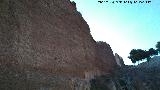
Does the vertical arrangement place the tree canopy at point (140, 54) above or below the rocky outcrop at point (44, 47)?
above

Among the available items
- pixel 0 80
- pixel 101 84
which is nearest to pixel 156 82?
pixel 101 84

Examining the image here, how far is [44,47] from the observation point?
614 inches

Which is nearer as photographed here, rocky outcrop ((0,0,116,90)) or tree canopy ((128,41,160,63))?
rocky outcrop ((0,0,116,90))

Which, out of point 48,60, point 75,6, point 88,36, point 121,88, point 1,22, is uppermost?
point 75,6

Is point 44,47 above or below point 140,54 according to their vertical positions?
below

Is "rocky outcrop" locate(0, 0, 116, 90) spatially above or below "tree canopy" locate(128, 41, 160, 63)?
below

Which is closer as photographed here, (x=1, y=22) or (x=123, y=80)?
(x=1, y=22)

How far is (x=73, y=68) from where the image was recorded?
1828cm

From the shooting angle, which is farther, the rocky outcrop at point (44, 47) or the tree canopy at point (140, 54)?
the tree canopy at point (140, 54)

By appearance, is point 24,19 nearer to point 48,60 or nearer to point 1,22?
point 1,22

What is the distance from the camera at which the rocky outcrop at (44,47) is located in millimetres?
12938

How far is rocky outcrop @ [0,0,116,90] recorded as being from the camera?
42.4ft

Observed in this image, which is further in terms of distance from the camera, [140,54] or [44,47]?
[140,54]

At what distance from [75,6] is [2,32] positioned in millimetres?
9488
